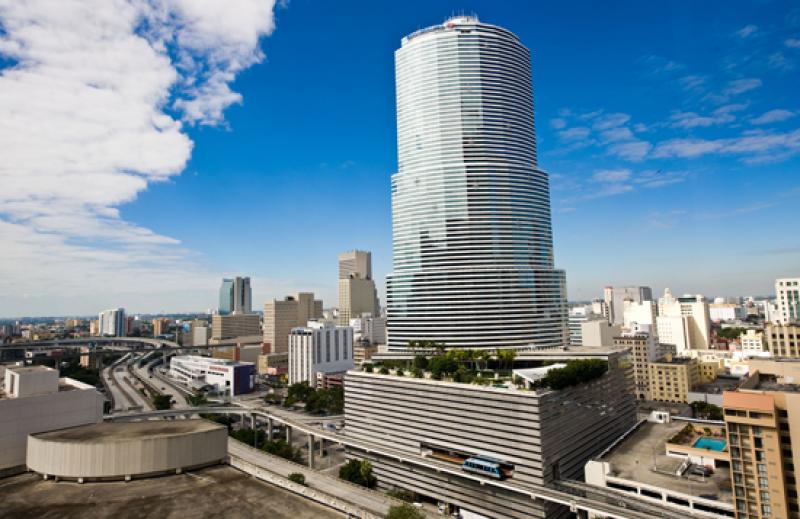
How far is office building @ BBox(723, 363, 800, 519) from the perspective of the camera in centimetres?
5066

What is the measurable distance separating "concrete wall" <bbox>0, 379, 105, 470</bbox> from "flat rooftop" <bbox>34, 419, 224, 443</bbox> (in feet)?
9.38

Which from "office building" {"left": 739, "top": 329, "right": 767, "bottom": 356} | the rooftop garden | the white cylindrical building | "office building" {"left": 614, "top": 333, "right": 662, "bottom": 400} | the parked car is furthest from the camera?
"office building" {"left": 739, "top": 329, "right": 767, "bottom": 356}

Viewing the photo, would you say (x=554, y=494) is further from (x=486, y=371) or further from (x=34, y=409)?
(x=34, y=409)

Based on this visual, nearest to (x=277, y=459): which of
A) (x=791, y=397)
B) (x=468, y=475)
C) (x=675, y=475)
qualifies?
(x=468, y=475)

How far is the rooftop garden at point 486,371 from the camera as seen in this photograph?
3366 inches

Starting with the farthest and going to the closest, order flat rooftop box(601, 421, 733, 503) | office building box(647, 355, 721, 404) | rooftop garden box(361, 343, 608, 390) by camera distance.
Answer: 1. office building box(647, 355, 721, 404)
2. rooftop garden box(361, 343, 608, 390)
3. flat rooftop box(601, 421, 733, 503)

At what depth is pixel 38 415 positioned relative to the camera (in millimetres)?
73750

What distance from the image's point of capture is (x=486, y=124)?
156375 mm

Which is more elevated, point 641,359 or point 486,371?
point 486,371

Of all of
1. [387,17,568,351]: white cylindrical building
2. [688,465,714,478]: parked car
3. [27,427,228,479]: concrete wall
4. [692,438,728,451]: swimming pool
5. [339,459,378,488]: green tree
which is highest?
[387,17,568,351]: white cylindrical building

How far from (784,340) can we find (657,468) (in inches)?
2841

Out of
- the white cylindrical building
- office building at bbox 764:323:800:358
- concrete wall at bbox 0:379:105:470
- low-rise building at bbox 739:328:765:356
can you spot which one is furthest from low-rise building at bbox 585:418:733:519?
low-rise building at bbox 739:328:765:356

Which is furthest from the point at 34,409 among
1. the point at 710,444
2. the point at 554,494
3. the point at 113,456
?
the point at 710,444

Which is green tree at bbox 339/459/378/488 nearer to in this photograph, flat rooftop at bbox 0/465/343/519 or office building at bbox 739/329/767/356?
flat rooftop at bbox 0/465/343/519
